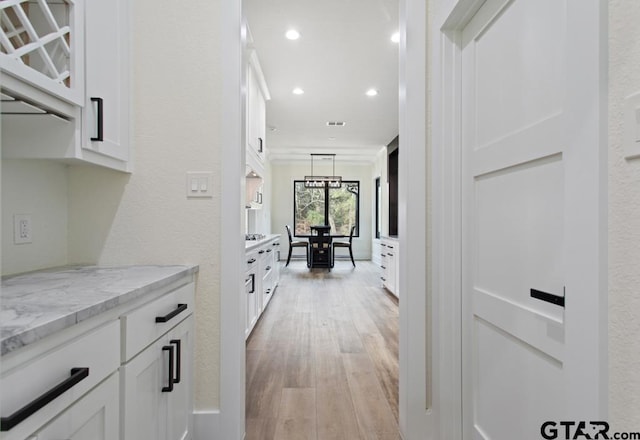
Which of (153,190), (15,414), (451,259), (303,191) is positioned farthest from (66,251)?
(303,191)

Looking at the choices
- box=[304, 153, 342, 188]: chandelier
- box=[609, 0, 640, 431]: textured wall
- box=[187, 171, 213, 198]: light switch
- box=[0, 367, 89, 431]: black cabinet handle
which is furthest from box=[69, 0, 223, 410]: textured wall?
box=[304, 153, 342, 188]: chandelier

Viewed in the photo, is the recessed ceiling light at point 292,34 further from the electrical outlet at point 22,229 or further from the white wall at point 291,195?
the white wall at point 291,195

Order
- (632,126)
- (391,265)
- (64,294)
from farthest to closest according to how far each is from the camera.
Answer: (391,265), (64,294), (632,126)

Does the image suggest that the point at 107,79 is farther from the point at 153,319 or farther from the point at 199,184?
the point at 153,319

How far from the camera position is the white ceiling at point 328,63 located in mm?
2783

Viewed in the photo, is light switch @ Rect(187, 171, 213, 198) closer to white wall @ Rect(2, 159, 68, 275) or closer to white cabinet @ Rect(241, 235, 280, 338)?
white wall @ Rect(2, 159, 68, 275)

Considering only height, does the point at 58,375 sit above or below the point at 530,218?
below

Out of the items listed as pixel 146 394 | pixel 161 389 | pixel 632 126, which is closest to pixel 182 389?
pixel 161 389

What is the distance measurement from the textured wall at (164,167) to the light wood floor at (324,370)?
2.75 feet

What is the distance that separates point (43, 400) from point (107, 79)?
3.96 ft

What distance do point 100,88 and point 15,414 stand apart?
3.83 feet

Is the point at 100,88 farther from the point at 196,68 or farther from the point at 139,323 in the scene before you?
the point at 139,323

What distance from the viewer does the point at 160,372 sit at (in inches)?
47.9

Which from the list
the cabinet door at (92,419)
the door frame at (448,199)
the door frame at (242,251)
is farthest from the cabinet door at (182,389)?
Answer: the door frame at (448,199)
